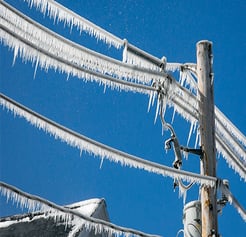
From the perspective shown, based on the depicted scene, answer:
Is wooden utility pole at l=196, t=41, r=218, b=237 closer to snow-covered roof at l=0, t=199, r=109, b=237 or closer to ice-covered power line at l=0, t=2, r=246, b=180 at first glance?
ice-covered power line at l=0, t=2, r=246, b=180

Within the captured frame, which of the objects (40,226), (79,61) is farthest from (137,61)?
(40,226)

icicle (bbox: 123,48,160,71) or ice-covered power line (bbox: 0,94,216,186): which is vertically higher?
icicle (bbox: 123,48,160,71)

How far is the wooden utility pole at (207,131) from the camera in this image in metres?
6.69

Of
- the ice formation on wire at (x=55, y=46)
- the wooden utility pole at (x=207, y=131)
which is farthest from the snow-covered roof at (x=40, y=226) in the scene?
the ice formation on wire at (x=55, y=46)

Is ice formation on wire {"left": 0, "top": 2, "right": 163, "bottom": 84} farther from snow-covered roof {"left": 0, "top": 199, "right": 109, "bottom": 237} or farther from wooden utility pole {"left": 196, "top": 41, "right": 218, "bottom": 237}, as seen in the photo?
snow-covered roof {"left": 0, "top": 199, "right": 109, "bottom": 237}

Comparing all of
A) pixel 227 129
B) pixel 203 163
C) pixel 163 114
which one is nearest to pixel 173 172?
pixel 203 163

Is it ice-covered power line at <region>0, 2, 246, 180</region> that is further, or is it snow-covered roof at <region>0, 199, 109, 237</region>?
snow-covered roof at <region>0, 199, 109, 237</region>

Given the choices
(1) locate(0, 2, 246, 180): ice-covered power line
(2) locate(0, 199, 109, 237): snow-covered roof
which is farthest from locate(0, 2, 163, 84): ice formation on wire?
(2) locate(0, 199, 109, 237): snow-covered roof

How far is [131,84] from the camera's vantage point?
272 inches

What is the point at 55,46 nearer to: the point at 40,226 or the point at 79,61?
the point at 79,61

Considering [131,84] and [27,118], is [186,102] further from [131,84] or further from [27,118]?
[27,118]

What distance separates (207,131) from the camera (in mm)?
7016

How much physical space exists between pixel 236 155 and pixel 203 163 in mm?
974

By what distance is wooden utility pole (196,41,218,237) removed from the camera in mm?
6691
